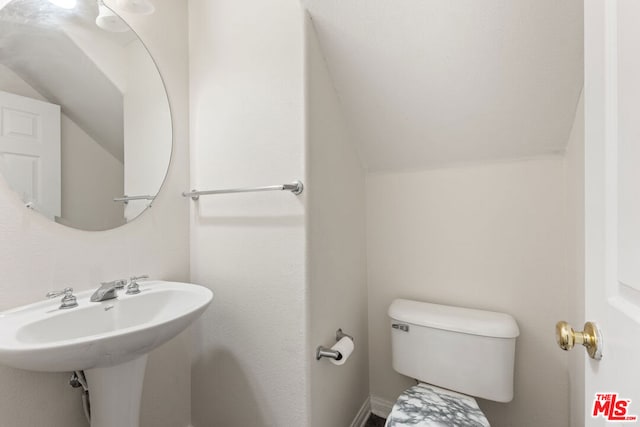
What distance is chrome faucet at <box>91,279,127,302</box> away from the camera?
0.89 meters

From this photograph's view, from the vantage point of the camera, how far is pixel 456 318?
115 centimetres

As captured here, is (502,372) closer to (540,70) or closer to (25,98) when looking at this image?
(540,70)

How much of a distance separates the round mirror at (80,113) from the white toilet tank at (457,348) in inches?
50.7

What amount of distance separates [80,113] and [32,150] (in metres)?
0.20

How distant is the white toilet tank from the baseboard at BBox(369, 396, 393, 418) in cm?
37

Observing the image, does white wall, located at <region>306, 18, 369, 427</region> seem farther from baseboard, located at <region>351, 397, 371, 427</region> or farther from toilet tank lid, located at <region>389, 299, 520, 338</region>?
toilet tank lid, located at <region>389, 299, 520, 338</region>

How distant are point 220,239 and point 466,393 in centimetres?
122

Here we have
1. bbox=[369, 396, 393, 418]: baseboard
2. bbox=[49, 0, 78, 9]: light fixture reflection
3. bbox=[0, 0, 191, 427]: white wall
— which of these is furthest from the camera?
bbox=[369, 396, 393, 418]: baseboard

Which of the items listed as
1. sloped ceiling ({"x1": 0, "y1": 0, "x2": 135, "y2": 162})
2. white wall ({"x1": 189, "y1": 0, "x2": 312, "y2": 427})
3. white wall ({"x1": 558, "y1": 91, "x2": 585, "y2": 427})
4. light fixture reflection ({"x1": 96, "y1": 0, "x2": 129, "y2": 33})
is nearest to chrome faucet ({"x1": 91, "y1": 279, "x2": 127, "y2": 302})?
white wall ({"x1": 189, "y1": 0, "x2": 312, "y2": 427})

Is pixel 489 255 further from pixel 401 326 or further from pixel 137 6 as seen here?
pixel 137 6

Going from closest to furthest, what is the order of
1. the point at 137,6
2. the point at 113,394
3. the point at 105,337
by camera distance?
the point at 105,337 → the point at 113,394 → the point at 137,6

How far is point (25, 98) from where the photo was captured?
876 millimetres
